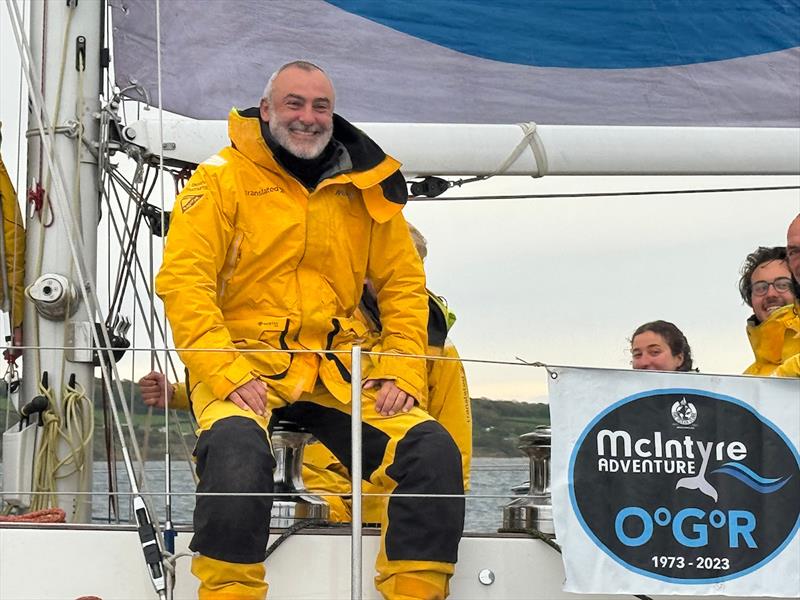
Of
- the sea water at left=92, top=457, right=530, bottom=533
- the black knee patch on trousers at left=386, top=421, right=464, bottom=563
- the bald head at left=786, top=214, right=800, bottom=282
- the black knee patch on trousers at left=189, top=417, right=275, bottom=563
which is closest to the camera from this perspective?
the black knee patch on trousers at left=189, top=417, right=275, bottom=563

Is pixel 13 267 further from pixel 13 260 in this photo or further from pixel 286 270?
pixel 286 270

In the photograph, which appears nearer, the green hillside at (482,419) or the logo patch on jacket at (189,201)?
the logo patch on jacket at (189,201)

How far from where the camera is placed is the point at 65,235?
5.27 meters

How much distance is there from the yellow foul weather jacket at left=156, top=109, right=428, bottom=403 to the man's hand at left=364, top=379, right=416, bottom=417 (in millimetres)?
21

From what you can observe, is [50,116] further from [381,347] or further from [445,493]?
[445,493]

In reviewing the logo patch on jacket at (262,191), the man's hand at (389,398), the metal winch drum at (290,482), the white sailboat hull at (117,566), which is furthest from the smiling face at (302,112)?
the white sailboat hull at (117,566)

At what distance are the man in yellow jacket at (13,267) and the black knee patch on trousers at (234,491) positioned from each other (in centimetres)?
174

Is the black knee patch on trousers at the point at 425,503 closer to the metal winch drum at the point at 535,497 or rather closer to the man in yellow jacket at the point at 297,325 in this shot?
the man in yellow jacket at the point at 297,325

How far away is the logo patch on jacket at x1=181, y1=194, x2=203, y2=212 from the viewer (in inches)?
164

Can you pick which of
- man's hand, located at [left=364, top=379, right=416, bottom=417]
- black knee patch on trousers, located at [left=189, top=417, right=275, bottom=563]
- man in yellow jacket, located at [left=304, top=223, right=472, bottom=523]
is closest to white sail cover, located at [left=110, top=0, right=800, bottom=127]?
man in yellow jacket, located at [left=304, top=223, right=472, bottom=523]

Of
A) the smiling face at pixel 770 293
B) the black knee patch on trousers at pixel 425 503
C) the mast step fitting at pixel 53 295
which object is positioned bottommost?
the black knee patch on trousers at pixel 425 503

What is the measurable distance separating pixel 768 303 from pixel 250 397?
7.61 feet

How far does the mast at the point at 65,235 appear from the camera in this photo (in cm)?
502

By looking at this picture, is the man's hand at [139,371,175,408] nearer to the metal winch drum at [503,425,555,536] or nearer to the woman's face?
the metal winch drum at [503,425,555,536]
